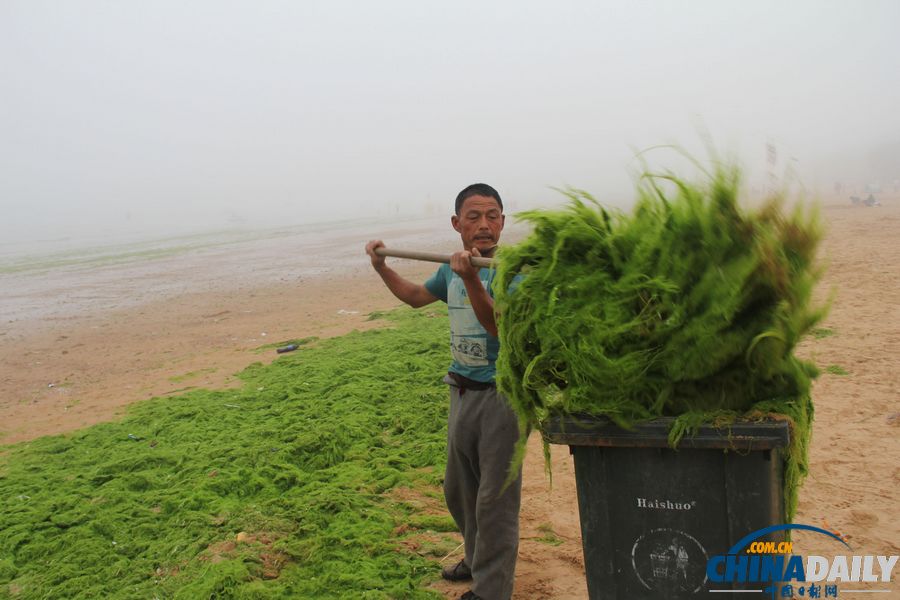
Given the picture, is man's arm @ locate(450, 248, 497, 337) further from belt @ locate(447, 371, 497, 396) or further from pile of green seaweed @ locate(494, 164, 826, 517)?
pile of green seaweed @ locate(494, 164, 826, 517)

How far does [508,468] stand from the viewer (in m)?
2.83

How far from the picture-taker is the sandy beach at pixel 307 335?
3904mm

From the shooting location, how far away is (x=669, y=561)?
213 cm

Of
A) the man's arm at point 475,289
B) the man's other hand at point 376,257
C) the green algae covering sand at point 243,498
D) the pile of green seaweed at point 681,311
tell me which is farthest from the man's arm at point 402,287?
the green algae covering sand at point 243,498

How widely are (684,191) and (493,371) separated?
1.18 meters

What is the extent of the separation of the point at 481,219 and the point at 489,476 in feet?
3.74

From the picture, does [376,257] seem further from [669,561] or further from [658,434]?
[669,561]

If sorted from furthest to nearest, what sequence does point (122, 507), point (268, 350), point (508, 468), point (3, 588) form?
point (268, 350) → point (122, 507) → point (3, 588) → point (508, 468)

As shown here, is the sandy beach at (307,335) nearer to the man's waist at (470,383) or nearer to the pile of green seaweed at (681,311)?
the pile of green seaweed at (681,311)

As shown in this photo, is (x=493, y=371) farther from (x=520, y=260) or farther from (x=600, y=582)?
(x=600, y=582)

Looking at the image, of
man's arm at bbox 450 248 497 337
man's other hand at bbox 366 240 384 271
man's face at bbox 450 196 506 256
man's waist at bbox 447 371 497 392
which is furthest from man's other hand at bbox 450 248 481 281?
man's other hand at bbox 366 240 384 271

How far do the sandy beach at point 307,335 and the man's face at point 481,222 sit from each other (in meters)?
1.33

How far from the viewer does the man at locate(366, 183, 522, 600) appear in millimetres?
2820

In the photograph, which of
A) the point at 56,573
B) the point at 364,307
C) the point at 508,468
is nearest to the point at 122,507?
the point at 56,573
